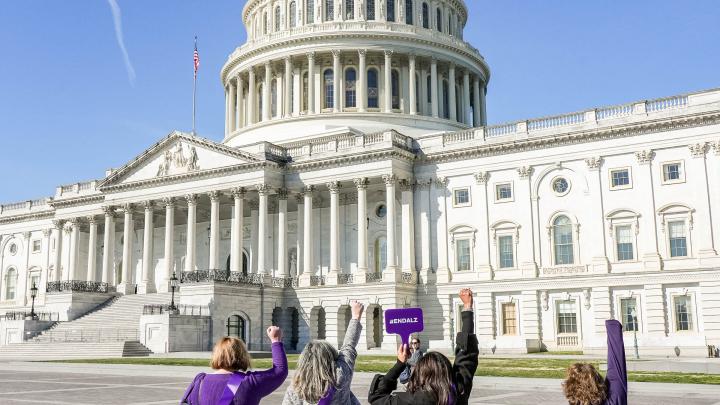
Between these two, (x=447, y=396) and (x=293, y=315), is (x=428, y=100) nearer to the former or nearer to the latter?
(x=293, y=315)

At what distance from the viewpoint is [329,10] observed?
81625 mm

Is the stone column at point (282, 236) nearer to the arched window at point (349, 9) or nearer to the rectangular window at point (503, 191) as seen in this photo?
the rectangular window at point (503, 191)

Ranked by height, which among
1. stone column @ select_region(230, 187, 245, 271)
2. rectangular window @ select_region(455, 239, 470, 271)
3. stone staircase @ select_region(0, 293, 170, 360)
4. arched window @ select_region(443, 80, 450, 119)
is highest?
arched window @ select_region(443, 80, 450, 119)

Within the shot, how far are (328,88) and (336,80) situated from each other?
2.16 metres

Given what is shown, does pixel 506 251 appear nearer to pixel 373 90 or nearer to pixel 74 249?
pixel 373 90

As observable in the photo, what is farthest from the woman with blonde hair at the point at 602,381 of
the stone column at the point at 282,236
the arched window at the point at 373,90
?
the arched window at the point at 373,90

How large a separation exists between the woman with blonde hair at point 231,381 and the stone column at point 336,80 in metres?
68.9

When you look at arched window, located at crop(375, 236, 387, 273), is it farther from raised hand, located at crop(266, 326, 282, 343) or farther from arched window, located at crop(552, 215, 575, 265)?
raised hand, located at crop(266, 326, 282, 343)

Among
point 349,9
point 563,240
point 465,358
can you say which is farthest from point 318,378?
point 349,9

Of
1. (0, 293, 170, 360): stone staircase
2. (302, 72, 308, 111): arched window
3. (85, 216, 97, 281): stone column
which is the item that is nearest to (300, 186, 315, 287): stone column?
(0, 293, 170, 360): stone staircase

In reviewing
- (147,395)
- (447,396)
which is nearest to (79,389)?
(147,395)

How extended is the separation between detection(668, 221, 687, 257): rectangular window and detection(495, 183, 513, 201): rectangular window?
36.5ft

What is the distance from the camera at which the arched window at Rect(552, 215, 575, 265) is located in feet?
179

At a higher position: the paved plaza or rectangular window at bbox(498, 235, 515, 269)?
rectangular window at bbox(498, 235, 515, 269)
